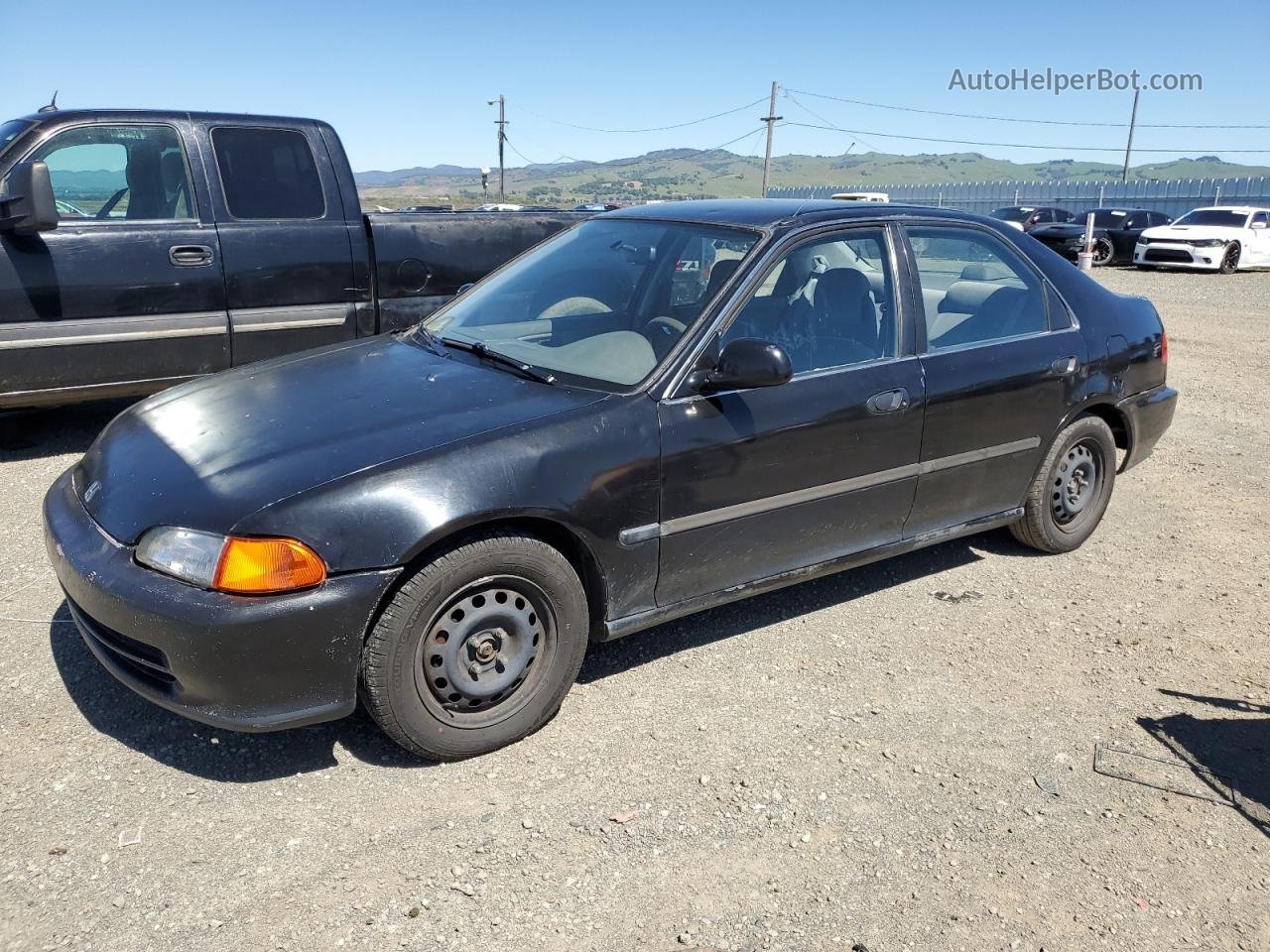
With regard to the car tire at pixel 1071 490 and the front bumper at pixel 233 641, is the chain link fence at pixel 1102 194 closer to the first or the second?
the car tire at pixel 1071 490

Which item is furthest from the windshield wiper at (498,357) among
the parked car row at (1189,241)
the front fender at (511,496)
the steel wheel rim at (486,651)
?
the parked car row at (1189,241)

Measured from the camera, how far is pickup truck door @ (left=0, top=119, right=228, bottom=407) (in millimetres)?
5547

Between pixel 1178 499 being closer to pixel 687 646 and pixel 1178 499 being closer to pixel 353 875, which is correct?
pixel 687 646

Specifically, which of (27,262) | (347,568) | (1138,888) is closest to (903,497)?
(1138,888)

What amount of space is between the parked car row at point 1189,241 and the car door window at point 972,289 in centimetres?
1766

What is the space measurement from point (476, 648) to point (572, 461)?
0.64 metres

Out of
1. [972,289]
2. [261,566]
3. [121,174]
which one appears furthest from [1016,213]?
[261,566]

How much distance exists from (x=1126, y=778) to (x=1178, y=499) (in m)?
3.28

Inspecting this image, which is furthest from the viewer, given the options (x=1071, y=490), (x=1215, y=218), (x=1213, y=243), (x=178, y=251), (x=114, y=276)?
(x=1215, y=218)

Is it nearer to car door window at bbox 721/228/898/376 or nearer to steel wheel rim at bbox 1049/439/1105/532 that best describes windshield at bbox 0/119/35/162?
car door window at bbox 721/228/898/376

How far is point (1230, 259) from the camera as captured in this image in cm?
2225

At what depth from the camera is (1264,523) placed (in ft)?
17.9

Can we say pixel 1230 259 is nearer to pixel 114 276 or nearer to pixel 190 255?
pixel 190 255

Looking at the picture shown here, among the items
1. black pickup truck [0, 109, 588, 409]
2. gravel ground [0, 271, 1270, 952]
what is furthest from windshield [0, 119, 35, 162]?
gravel ground [0, 271, 1270, 952]
